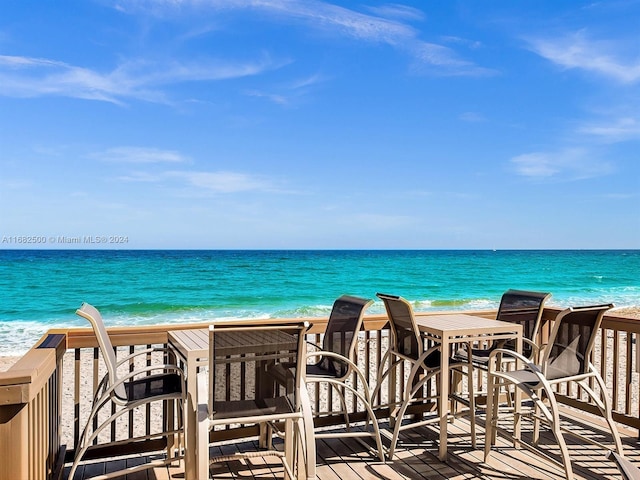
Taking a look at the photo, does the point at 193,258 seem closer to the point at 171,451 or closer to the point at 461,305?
the point at 461,305

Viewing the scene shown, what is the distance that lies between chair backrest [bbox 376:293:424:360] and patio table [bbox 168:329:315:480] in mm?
1168

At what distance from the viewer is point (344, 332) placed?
3.61 m

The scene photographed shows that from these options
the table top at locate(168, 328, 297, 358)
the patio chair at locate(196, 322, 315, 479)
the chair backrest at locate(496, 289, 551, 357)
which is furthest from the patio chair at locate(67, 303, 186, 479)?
the chair backrest at locate(496, 289, 551, 357)

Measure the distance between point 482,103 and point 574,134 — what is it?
6661mm

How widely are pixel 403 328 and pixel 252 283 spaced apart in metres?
20.3

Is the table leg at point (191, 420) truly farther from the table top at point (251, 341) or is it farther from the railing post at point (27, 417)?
the railing post at point (27, 417)

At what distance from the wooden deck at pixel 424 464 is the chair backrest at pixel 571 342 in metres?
0.67

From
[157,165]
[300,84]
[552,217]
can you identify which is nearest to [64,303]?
[157,165]

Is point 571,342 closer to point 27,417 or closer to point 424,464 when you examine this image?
point 424,464

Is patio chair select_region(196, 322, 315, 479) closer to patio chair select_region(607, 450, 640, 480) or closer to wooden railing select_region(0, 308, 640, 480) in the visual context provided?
wooden railing select_region(0, 308, 640, 480)

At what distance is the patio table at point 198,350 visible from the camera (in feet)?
8.13

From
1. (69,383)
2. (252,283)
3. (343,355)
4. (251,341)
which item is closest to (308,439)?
(251,341)

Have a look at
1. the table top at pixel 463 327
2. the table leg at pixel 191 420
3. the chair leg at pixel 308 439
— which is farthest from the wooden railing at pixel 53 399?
the chair leg at pixel 308 439

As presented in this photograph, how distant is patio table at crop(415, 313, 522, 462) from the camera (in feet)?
11.4
